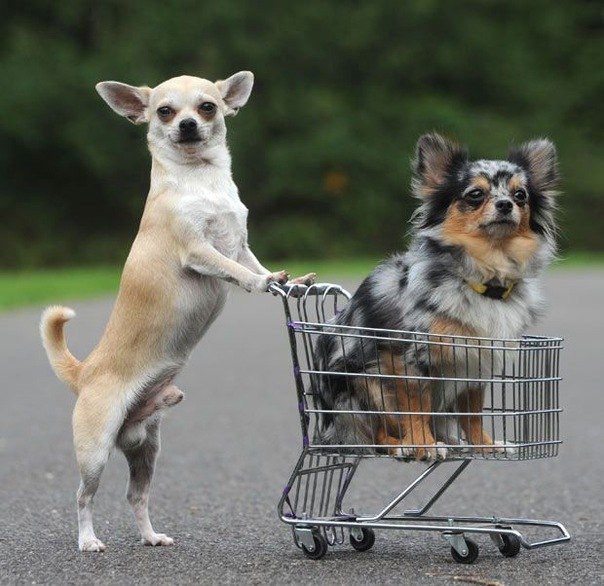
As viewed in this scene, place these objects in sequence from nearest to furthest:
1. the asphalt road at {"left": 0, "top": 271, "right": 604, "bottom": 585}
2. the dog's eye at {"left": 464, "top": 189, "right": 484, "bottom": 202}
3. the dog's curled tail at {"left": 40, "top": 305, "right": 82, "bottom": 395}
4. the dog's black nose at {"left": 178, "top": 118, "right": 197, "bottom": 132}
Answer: the asphalt road at {"left": 0, "top": 271, "right": 604, "bottom": 585}
the dog's eye at {"left": 464, "top": 189, "right": 484, "bottom": 202}
the dog's black nose at {"left": 178, "top": 118, "right": 197, "bottom": 132}
the dog's curled tail at {"left": 40, "top": 305, "right": 82, "bottom": 395}

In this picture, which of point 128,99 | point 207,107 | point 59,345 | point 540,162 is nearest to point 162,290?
point 59,345

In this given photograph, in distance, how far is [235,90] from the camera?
5.49 metres

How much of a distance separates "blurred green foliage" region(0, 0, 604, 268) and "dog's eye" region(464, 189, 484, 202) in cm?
3057

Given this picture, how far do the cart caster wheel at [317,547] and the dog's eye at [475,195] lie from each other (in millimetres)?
1414

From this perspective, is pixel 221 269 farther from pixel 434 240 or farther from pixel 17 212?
pixel 17 212

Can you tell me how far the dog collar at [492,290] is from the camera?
4992mm

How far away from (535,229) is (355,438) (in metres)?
1.09

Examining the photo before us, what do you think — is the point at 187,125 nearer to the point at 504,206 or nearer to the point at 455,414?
the point at 504,206

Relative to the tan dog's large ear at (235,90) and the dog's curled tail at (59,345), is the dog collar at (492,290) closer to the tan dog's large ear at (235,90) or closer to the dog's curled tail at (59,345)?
the tan dog's large ear at (235,90)

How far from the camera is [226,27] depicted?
3728 centimetres

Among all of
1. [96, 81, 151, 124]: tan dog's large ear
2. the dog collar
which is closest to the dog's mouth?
the dog collar

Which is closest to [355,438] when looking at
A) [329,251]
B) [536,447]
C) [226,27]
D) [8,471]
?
[536,447]

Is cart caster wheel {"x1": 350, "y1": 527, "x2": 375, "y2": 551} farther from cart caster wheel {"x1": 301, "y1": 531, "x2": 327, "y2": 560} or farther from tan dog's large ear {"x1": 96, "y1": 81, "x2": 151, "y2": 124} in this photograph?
tan dog's large ear {"x1": 96, "y1": 81, "x2": 151, "y2": 124}

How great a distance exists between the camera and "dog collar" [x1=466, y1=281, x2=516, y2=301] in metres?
4.99
